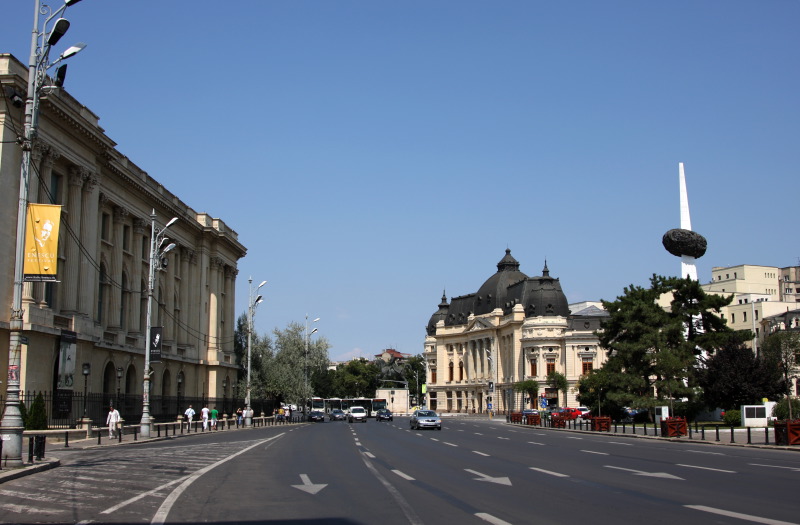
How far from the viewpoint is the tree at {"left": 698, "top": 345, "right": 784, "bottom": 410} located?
182 ft

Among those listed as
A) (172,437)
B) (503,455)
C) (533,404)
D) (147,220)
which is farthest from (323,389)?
(503,455)

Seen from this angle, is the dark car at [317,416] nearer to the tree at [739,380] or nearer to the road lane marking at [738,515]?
the tree at [739,380]

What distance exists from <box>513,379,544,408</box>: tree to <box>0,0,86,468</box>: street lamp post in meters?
101

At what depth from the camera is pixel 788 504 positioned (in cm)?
1305

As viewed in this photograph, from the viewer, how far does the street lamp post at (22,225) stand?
66.2 ft

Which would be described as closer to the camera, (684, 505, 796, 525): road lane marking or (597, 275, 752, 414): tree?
(684, 505, 796, 525): road lane marking

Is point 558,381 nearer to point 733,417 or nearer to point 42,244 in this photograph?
point 733,417

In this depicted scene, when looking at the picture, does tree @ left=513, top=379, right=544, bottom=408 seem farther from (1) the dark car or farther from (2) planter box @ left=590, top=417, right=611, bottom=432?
(2) planter box @ left=590, top=417, right=611, bottom=432

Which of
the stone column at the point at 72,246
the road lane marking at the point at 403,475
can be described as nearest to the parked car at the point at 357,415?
the stone column at the point at 72,246

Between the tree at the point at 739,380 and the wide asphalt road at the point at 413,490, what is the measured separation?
Answer: 103 feet

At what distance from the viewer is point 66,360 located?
141 feet

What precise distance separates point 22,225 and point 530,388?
103 m

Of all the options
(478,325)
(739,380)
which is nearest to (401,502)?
(739,380)

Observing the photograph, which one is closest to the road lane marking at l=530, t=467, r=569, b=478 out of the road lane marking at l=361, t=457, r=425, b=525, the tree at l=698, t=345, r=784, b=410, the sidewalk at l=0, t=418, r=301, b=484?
the road lane marking at l=361, t=457, r=425, b=525
